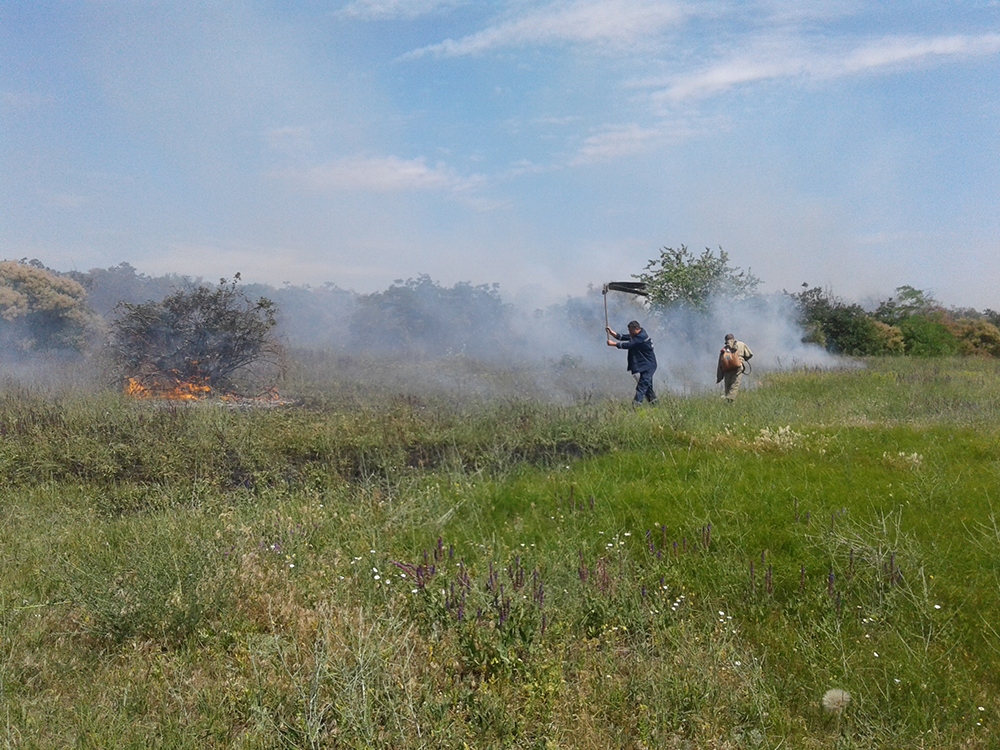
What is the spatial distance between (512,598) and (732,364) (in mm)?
9659

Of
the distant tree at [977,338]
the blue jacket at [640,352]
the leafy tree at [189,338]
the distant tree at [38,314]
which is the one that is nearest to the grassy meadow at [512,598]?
the blue jacket at [640,352]

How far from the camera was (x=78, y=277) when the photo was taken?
3041 cm

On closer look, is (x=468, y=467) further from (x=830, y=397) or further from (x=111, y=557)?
(x=830, y=397)

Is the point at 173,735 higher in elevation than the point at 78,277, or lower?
lower

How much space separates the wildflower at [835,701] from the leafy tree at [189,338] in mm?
13652

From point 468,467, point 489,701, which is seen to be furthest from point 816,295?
point 489,701

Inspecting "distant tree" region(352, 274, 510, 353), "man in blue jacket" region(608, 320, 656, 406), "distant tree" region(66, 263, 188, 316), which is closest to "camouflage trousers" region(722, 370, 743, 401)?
"man in blue jacket" region(608, 320, 656, 406)

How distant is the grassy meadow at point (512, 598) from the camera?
3.29 meters

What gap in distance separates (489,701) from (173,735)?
1.32 m

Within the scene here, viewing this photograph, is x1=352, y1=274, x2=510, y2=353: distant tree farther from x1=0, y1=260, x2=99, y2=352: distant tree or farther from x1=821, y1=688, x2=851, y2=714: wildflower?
x1=821, y1=688, x2=851, y2=714: wildflower

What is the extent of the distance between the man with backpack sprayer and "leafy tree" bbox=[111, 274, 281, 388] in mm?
8916

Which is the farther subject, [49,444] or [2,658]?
[49,444]

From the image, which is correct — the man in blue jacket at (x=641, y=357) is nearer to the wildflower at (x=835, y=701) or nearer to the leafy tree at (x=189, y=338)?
the leafy tree at (x=189, y=338)

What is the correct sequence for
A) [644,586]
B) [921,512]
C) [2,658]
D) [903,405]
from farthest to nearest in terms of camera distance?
[903,405] → [921,512] → [644,586] → [2,658]
